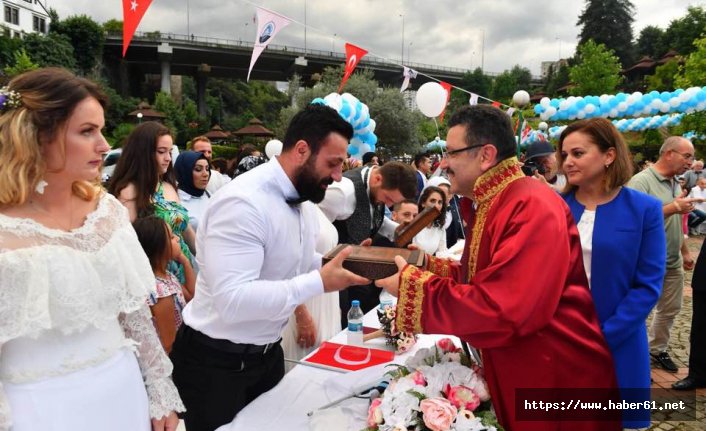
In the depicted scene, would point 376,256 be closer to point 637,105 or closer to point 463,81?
point 637,105

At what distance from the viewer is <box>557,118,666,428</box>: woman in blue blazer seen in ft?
7.76

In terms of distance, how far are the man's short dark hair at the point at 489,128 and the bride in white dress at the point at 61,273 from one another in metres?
1.39

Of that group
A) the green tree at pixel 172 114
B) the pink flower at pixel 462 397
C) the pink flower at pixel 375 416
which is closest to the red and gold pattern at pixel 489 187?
the pink flower at pixel 462 397

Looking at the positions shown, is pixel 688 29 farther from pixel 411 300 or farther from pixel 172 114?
pixel 411 300

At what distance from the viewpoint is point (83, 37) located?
38.7 metres

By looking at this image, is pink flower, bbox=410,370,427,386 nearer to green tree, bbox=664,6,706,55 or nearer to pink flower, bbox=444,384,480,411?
pink flower, bbox=444,384,480,411

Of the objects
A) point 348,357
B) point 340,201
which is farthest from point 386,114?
point 348,357

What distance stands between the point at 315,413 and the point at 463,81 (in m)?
72.1

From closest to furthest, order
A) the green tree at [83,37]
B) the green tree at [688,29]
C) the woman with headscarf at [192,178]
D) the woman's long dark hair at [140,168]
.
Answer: the woman's long dark hair at [140,168] < the woman with headscarf at [192,178] < the green tree at [83,37] < the green tree at [688,29]

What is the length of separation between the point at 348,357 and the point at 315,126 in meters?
1.31

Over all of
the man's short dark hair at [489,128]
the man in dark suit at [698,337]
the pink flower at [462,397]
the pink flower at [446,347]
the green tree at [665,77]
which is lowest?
the man in dark suit at [698,337]

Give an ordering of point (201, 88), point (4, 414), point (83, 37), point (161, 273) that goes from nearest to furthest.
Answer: point (4, 414) → point (161, 273) → point (83, 37) → point (201, 88)

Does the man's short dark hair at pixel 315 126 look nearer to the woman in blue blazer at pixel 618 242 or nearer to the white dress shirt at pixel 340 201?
the woman in blue blazer at pixel 618 242

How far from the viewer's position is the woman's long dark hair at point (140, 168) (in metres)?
3.51
